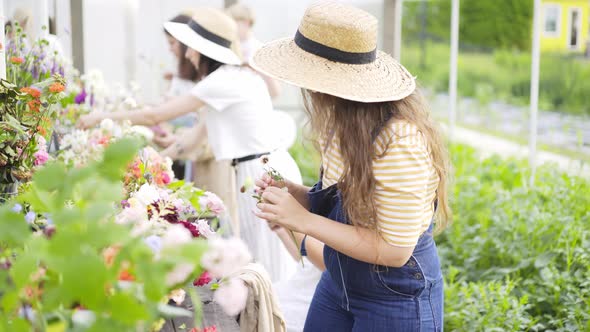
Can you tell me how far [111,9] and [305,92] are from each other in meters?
4.66

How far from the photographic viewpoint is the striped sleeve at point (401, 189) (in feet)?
5.58

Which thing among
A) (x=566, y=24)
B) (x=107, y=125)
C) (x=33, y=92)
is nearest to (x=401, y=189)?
(x=33, y=92)

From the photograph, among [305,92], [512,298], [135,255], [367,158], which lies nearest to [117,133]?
[305,92]

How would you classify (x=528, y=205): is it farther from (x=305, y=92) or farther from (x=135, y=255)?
(x=135, y=255)

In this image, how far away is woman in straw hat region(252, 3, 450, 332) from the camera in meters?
1.73

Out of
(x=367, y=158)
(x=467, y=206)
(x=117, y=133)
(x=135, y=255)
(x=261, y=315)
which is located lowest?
(x=467, y=206)

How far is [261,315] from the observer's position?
1.94 metres

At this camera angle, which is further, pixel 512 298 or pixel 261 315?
pixel 512 298

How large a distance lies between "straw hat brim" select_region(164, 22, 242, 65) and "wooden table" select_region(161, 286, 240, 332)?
63.9 inches

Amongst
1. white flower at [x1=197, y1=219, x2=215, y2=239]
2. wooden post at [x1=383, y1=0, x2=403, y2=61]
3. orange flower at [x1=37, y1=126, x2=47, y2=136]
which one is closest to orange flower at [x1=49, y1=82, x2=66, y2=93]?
orange flower at [x1=37, y1=126, x2=47, y2=136]

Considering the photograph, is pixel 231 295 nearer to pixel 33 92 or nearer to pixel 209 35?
pixel 33 92

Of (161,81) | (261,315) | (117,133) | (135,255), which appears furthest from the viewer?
(161,81)

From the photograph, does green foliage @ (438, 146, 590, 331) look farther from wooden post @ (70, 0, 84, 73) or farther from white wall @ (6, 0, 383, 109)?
wooden post @ (70, 0, 84, 73)

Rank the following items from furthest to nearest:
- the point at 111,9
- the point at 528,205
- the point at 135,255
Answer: the point at 111,9
the point at 528,205
the point at 135,255
